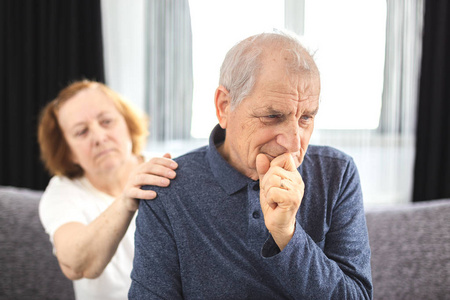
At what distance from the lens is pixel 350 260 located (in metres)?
1.09

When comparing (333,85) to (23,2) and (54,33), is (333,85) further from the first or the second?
(23,2)

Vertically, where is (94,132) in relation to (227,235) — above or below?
above

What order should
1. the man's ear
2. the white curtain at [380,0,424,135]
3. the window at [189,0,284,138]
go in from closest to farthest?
the man's ear → the white curtain at [380,0,424,135] → the window at [189,0,284,138]

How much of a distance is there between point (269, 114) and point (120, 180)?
3.54ft

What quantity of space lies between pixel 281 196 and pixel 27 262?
1616 mm

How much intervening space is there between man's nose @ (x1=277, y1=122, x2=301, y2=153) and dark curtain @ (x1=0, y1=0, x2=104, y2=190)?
267cm

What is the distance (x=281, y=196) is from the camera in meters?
0.90

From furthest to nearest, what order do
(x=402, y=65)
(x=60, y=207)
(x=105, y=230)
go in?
(x=402, y=65)
(x=60, y=207)
(x=105, y=230)

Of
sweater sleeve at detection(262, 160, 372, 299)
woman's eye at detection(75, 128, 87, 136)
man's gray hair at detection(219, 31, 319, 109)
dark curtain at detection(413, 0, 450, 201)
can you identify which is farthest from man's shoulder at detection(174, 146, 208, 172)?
dark curtain at detection(413, 0, 450, 201)

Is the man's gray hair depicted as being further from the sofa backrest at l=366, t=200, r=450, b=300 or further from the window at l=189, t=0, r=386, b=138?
the window at l=189, t=0, r=386, b=138

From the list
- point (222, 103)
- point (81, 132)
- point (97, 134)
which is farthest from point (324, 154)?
point (81, 132)

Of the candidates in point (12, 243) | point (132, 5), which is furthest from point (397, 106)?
point (12, 243)

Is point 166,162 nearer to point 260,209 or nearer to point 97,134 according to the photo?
point 260,209

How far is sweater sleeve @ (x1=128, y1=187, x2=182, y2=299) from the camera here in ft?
3.68
